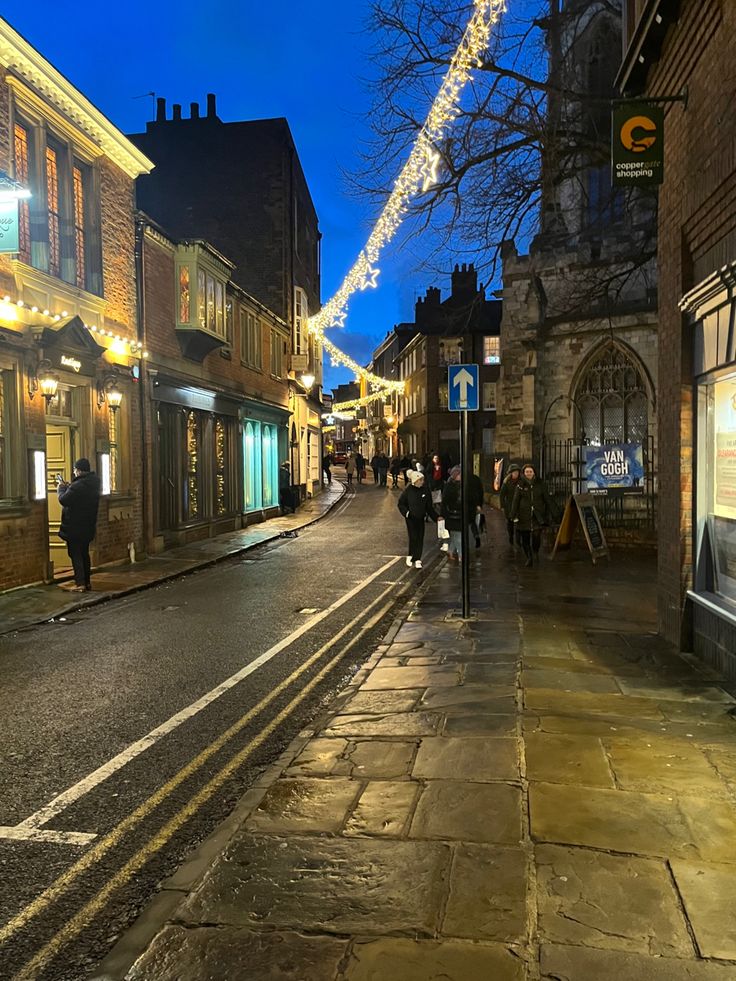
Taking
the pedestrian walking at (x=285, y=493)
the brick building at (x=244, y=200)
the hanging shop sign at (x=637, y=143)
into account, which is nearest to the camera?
the hanging shop sign at (x=637, y=143)

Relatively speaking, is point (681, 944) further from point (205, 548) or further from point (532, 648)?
point (205, 548)

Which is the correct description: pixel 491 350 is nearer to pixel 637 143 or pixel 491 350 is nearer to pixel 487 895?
pixel 637 143

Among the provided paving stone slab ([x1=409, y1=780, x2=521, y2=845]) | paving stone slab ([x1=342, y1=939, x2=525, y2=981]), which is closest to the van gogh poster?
paving stone slab ([x1=409, y1=780, x2=521, y2=845])

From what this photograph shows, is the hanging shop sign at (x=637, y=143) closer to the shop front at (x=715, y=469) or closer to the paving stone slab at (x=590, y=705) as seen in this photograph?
the shop front at (x=715, y=469)

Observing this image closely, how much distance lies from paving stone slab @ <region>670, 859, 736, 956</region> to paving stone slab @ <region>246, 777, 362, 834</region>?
1.57 m

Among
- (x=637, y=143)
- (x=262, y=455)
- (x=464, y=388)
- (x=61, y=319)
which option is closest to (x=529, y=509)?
(x=464, y=388)

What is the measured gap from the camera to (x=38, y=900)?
3176 mm

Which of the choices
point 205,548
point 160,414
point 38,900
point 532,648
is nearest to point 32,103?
point 160,414

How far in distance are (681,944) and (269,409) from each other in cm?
2347

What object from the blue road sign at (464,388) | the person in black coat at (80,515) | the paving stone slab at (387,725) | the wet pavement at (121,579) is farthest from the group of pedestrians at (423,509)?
the paving stone slab at (387,725)

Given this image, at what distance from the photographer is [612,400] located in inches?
A: 813

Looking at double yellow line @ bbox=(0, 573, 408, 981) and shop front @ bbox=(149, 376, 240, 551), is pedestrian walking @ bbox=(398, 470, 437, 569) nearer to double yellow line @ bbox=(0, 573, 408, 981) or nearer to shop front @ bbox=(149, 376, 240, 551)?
shop front @ bbox=(149, 376, 240, 551)

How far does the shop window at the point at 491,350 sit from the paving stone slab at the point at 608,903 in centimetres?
4183

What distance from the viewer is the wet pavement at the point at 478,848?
260 cm
